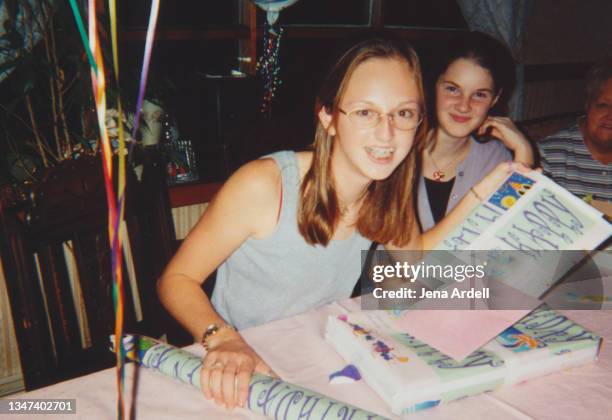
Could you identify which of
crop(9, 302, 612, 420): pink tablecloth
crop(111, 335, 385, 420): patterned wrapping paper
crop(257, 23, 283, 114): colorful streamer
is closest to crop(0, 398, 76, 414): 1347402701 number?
crop(9, 302, 612, 420): pink tablecloth

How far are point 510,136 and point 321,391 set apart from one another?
4.82ft

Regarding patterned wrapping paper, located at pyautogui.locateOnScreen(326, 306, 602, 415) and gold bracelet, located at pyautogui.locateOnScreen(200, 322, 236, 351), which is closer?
patterned wrapping paper, located at pyautogui.locateOnScreen(326, 306, 602, 415)

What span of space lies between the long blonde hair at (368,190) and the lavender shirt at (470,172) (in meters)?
0.51

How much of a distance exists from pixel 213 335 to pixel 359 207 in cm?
60

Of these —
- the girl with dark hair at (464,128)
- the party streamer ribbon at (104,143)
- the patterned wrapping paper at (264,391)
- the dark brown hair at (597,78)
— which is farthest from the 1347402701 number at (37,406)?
the dark brown hair at (597,78)

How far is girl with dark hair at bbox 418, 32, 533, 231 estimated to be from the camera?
1873 mm

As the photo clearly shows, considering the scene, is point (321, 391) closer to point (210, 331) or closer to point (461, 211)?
point (210, 331)

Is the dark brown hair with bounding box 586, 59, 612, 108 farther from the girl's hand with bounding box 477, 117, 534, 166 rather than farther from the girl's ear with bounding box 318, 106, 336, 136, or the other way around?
the girl's ear with bounding box 318, 106, 336, 136

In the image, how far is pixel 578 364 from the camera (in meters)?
0.97

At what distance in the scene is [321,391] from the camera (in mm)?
875

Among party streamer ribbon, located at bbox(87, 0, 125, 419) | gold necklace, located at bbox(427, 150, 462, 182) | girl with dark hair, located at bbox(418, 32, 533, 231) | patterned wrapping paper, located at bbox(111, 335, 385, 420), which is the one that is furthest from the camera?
gold necklace, located at bbox(427, 150, 462, 182)

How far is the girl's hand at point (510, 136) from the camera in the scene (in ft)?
6.24

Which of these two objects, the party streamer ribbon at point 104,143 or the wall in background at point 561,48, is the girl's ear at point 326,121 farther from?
the wall in background at point 561,48

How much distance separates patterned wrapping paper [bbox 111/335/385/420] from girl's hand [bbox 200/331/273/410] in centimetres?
1
